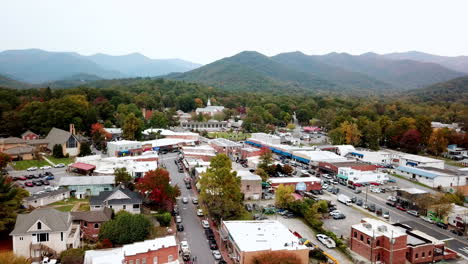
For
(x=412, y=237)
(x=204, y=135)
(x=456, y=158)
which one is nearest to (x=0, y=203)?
(x=412, y=237)

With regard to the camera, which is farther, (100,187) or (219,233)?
(100,187)

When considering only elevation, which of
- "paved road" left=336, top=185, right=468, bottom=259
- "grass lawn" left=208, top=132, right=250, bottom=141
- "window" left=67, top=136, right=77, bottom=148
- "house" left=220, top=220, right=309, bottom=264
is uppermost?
"window" left=67, top=136, right=77, bottom=148

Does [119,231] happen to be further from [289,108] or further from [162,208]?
[289,108]

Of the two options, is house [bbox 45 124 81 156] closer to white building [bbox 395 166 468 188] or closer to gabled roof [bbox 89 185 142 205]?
gabled roof [bbox 89 185 142 205]

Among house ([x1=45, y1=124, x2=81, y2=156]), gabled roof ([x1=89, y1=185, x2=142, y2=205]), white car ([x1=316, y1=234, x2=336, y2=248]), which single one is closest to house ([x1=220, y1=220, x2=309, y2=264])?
white car ([x1=316, y1=234, x2=336, y2=248])

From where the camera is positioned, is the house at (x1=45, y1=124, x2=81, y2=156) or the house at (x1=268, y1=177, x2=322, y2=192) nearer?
the house at (x1=268, y1=177, x2=322, y2=192)
